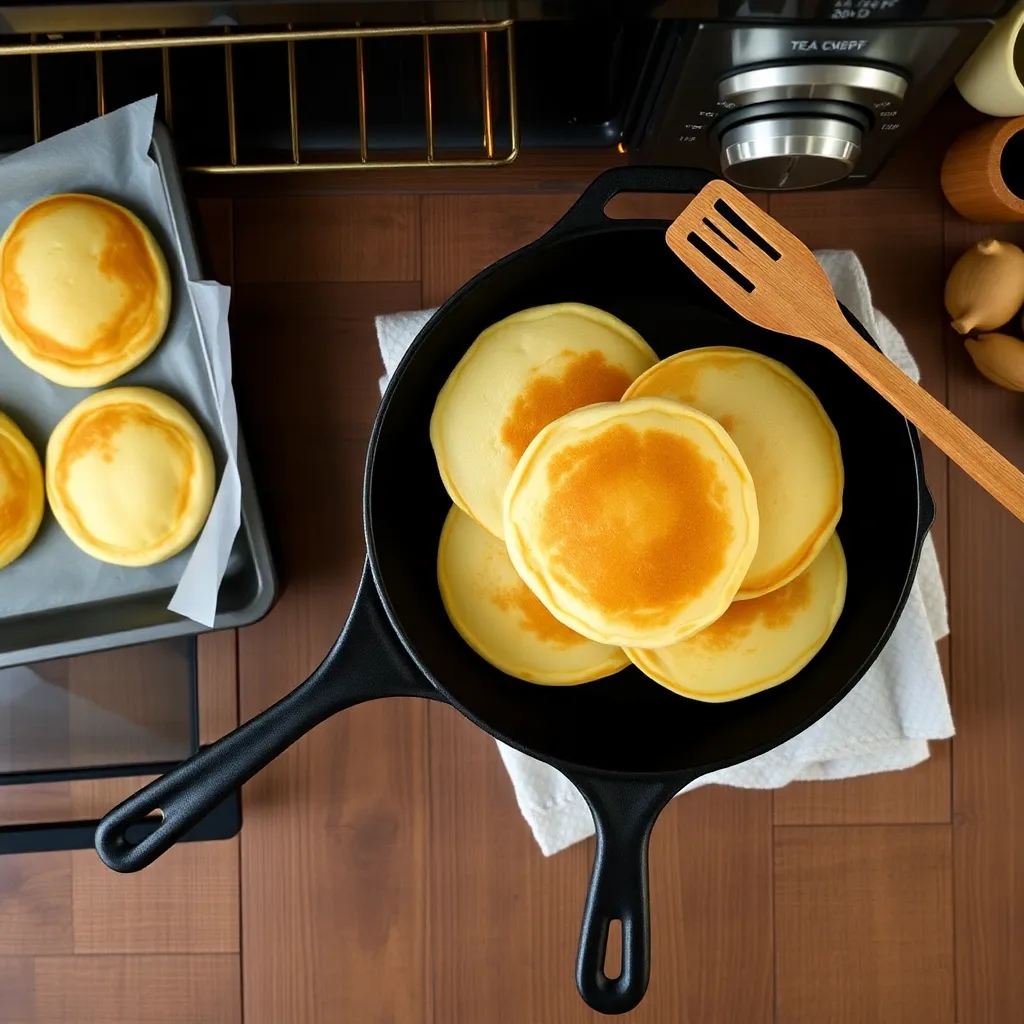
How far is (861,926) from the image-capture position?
66cm

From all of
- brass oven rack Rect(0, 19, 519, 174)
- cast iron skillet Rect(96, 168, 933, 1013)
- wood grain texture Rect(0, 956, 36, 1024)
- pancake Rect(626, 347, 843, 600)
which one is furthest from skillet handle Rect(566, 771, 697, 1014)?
wood grain texture Rect(0, 956, 36, 1024)

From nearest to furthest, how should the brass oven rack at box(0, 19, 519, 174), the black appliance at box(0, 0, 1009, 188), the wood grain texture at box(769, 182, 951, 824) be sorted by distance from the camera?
the black appliance at box(0, 0, 1009, 188) → the brass oven rack at box(0, 19, 519, 174) → the wood grain texture at box(769, 182, 951, 824)

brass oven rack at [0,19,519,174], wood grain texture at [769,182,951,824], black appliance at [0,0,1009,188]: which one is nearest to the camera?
black appliance at [0,0,1009,188]

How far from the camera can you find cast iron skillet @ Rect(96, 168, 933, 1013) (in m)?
0.42

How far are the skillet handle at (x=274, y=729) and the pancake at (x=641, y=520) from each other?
0.08 meters

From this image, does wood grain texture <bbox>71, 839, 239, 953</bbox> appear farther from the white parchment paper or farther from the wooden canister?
the wooden canister

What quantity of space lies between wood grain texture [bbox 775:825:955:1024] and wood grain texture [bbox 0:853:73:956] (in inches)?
19.9

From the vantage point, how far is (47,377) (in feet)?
1.93

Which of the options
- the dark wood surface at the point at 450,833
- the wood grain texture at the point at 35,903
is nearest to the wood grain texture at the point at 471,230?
the dark wood surface at the point at 450,833

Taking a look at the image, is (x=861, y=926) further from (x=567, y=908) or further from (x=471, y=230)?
(x=471, y=230)

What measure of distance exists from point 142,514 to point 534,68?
36cm

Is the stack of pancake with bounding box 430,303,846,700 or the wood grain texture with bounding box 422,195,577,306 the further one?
the wood grain texture with bounding box 422,195,577,306

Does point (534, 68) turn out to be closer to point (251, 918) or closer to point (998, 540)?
point (998, 540)

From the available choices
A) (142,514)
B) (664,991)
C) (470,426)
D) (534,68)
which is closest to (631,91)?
(534,68)
